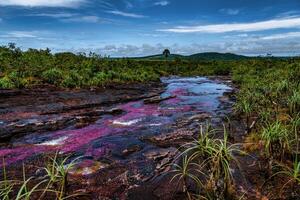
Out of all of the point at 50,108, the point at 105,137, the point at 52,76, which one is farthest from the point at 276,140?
the point at 52,76

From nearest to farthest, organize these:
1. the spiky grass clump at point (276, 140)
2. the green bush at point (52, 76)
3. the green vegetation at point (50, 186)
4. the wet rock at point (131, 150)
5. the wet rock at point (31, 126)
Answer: the green vegetation at point (50, 186) < the spiky grass clump at point (276, 140) < the wet rock at point (131, 150) < the wet rock at point (31, 126) < the green bush at point (52, 76)

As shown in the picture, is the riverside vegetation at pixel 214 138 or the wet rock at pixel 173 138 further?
the wet rock at pixel 173 138

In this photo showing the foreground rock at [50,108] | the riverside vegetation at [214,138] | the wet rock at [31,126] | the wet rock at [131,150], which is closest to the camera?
the riverside vegetation at [214,138]

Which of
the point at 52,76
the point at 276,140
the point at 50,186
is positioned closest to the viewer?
the point at 50,186

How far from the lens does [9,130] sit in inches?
566

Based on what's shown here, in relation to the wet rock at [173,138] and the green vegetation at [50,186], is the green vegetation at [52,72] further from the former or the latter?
the green vegetation at [50,186]

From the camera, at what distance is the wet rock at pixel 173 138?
12188 millimetres

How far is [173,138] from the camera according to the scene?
1301cm

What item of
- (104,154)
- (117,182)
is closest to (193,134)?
(104,154)

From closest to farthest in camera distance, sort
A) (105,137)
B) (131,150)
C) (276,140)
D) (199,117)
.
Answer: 1. (276,140)
2. (131,150)
3. (105,137)
4. (199,117)

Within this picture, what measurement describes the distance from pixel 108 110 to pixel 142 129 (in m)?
5.80

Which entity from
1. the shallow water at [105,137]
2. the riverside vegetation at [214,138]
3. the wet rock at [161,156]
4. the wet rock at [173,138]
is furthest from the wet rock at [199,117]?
the wet rock at [161,156]

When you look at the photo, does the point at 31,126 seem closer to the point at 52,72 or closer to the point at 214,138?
the point at 214,138

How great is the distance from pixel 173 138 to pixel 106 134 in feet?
9.93
